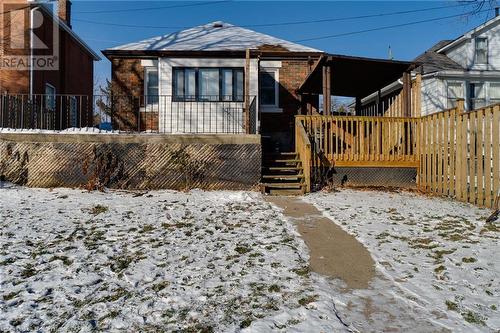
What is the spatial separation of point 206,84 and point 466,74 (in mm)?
13591

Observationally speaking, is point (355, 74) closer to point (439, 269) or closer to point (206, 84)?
point (206, 84)

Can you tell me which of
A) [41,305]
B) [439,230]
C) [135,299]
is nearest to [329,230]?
[439,230]

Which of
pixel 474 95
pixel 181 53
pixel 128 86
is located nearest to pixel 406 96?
pixel 181 53

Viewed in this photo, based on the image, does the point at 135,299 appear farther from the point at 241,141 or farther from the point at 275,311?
the point at 241,141

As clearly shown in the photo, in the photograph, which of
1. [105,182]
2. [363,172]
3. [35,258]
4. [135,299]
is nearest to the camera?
[135,299]

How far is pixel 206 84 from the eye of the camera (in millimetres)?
12891

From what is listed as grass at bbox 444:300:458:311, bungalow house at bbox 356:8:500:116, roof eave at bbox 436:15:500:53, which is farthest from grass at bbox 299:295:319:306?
roof eave at bbox 436:15:500:53

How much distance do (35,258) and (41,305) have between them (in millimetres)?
1195

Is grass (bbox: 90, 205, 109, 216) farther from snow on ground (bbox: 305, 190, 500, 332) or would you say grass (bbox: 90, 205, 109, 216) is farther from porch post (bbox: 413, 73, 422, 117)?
porch post (bbox: 413, 73, 422, 117)

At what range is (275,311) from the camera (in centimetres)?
269

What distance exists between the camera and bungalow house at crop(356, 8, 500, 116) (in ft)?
57.0

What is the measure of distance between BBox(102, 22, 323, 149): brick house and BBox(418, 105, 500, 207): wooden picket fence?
222 inches

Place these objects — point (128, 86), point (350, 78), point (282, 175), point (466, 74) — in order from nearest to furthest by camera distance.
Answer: point (282, 175) < point (350, 78) < point (128, 86) < point (466, 74)

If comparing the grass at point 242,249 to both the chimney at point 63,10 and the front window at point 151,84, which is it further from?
the chimney at point 63,10
